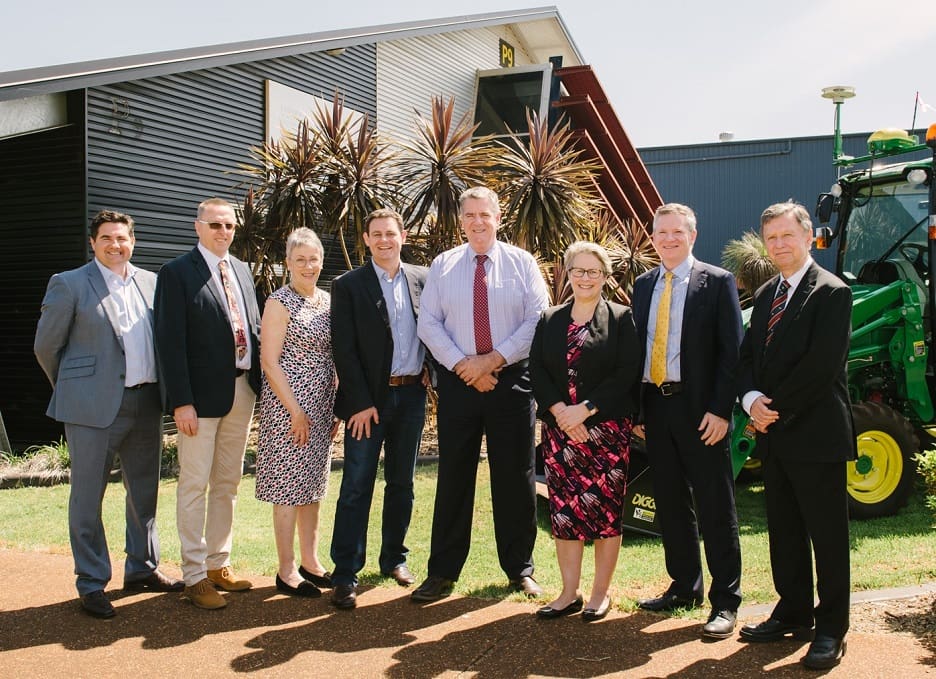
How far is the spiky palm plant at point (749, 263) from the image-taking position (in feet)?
66.2

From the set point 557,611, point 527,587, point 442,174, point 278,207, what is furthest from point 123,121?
point 557,611

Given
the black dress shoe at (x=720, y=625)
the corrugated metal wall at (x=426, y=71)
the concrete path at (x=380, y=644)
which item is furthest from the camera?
the corrugated metal wall at (x=426, y=71)

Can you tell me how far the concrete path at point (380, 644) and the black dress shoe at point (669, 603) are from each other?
87 mm

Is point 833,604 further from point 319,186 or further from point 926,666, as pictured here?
point 319,186

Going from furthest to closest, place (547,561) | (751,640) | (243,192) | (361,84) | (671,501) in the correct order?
(361,84), (243,192), (547,561), (671,501), (751,640)

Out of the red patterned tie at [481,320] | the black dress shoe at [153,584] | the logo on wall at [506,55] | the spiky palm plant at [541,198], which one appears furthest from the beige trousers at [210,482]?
the logo on wall at [506,55]

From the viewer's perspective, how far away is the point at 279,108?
13.1m

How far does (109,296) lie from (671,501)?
319 centimetres

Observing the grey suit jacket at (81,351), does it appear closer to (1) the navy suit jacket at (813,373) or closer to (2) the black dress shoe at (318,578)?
(2) the black dress shoe at (318,578)

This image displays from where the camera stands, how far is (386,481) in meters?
4.89

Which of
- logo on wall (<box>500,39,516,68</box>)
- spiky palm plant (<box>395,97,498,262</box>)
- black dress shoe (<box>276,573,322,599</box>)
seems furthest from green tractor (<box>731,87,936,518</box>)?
logo on wall (<box>500,39,516,68</box>)

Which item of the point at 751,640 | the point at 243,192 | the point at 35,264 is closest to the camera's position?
the point at 751,640

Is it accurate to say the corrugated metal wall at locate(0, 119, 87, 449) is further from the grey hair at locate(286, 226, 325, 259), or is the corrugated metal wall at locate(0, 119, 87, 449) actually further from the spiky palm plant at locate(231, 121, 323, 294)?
the grey hair at locate(286, 226, 325, 259)

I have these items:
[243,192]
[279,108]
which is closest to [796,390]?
[243,192]
